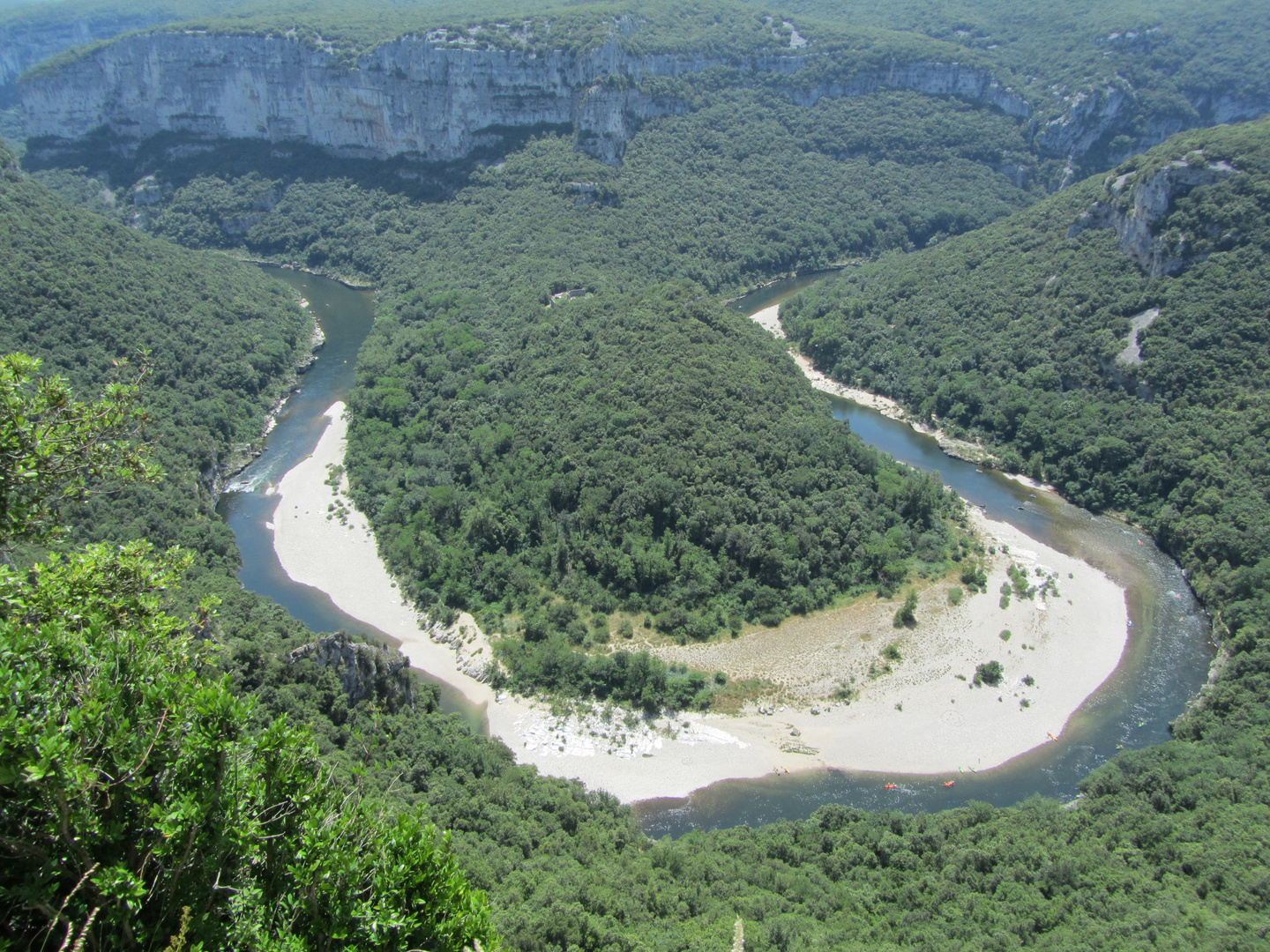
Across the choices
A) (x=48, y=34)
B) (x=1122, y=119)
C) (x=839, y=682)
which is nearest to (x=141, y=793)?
(x=839, y=682)

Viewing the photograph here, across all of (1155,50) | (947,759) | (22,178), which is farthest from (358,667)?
(1155,50)

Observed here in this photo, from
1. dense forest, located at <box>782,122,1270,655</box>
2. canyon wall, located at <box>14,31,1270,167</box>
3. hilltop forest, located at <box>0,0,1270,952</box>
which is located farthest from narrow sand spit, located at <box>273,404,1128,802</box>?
canyon wall, located at <box>14,31,1270,167</box>

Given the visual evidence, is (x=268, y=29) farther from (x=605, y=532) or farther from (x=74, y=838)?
(x=74, y=838)

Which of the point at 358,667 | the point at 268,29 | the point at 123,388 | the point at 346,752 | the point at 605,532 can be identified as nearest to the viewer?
the point at 123,388

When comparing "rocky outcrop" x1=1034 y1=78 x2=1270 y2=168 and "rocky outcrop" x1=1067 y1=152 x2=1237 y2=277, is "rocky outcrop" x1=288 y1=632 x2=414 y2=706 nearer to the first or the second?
"rocky outcrop" x1=1067 y1=152 x2=1237 y2=277

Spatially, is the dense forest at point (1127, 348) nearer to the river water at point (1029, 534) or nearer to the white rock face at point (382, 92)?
the river water at point (1029, 534)

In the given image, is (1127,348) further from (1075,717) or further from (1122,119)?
(1122,119)
